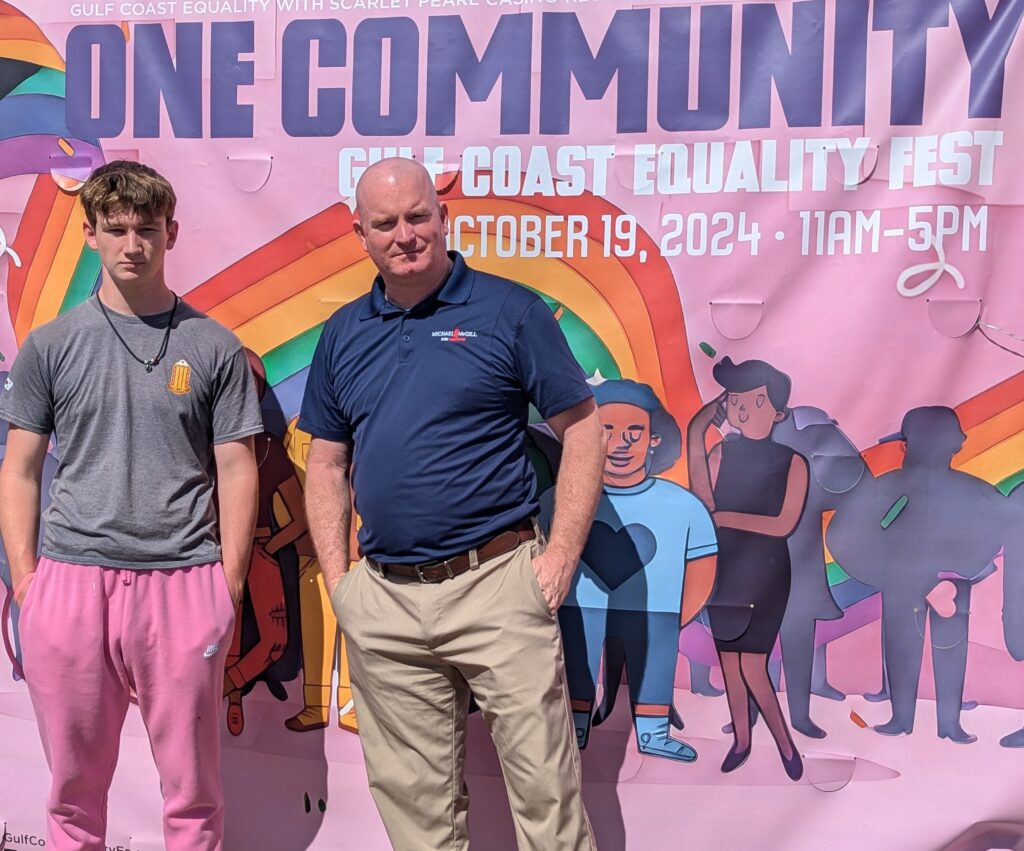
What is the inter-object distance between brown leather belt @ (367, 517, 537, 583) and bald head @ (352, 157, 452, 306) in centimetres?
58

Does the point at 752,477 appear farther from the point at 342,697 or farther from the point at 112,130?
the point at 112,130

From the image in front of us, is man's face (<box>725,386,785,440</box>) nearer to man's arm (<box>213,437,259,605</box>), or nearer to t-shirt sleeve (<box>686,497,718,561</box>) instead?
t-shirt sleeve (<box>686,497,718,561</box>)

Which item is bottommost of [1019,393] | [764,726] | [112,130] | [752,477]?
[764,726]

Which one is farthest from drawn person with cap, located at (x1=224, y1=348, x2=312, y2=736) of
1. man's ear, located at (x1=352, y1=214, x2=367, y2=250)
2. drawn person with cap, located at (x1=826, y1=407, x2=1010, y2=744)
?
drawn person with cap, located at (x1=826, y1=407, x2=1010, y2=744)

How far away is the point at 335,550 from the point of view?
8.11 feet

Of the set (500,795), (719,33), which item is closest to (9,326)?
(500,795)

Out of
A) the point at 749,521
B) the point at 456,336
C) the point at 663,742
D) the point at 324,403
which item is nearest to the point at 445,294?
the point at 456,336

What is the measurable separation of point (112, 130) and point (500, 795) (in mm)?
2072

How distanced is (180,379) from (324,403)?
1.08ft

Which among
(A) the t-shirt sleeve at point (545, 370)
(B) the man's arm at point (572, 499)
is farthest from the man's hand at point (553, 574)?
(A) the t-shirt sleeve at point (545, 370)

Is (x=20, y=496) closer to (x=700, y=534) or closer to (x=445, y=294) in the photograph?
(x=445, y=294)

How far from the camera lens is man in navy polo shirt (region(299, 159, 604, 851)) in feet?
7.37

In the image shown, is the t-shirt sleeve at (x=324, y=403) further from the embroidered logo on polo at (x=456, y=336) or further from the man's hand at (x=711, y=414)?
the man's hand at (x=711, y=414)

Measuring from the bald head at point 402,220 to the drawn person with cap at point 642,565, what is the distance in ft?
2.21
